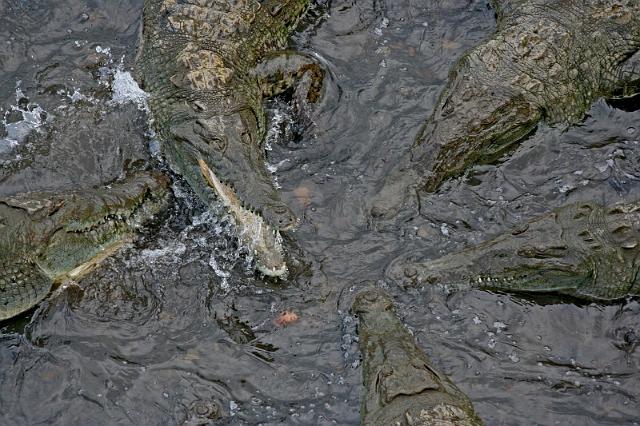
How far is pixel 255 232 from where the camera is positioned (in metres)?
5.96

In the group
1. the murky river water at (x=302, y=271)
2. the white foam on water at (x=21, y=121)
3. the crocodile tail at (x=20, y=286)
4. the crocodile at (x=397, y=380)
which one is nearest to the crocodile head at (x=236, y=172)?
the murky river water at (x=302, y=271)

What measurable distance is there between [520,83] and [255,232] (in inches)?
106

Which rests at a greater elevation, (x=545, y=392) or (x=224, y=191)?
(x=224, y=191)

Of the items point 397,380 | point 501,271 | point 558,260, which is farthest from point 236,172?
point 558,260

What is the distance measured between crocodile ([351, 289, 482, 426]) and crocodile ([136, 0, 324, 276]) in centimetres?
85

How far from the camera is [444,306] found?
5789 millimetres

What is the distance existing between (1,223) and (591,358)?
436cm

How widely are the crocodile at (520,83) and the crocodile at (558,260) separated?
2.43 feet

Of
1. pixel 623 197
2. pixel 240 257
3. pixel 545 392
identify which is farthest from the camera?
pixel 623 197

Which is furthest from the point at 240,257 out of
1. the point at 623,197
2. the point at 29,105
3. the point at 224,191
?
the point at 623,197

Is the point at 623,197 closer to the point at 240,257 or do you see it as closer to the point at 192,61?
the point at 240,257

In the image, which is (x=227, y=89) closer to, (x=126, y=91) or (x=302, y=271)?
(x=126, y=91)

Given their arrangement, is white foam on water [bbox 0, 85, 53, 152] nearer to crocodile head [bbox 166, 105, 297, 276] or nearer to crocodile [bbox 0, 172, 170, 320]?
crocodile [bbox 0, 172, 170, 320]

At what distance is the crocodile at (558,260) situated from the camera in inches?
223
